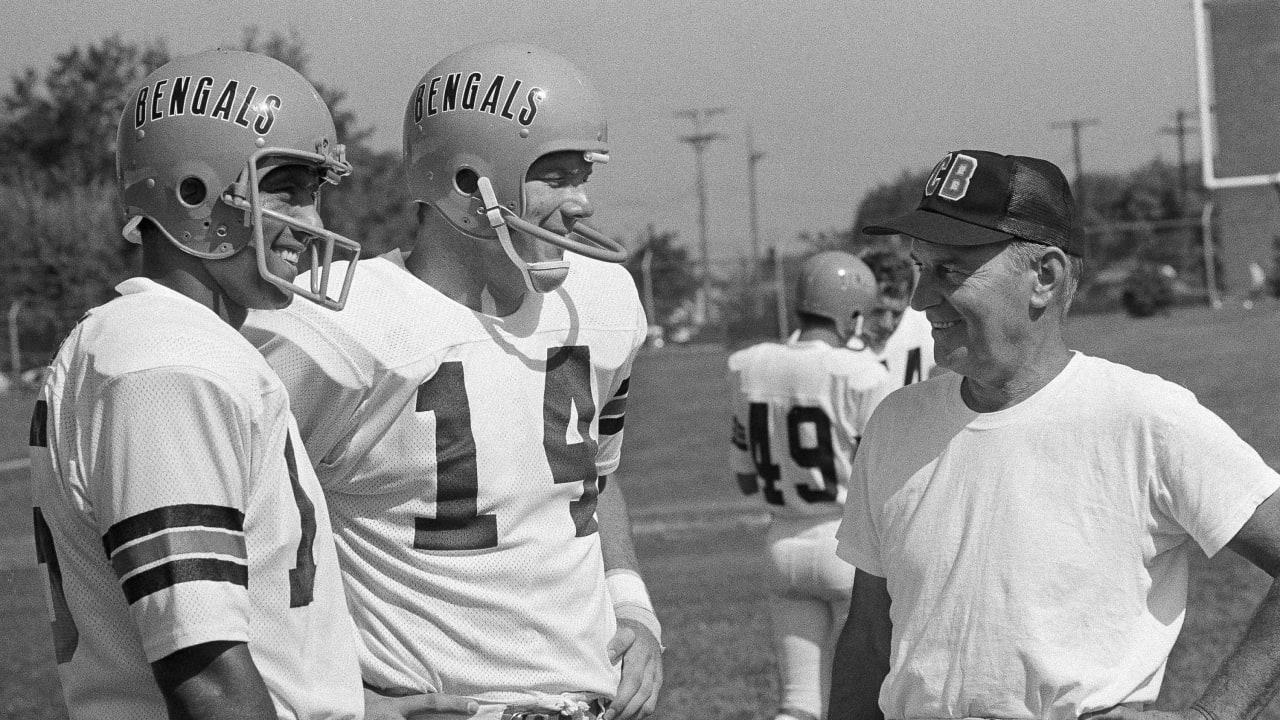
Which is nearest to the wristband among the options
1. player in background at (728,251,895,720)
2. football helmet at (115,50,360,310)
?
football helmet at (115,50,360,310)

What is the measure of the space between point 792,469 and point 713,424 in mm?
15413

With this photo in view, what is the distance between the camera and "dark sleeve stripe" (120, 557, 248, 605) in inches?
89.2

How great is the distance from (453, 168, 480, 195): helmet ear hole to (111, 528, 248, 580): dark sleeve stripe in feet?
4.20

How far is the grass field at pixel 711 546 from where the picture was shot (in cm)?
776

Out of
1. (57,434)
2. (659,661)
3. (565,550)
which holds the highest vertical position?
(57,434)

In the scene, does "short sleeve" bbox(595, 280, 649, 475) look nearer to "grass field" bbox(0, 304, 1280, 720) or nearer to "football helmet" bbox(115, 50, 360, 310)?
"football helmet" bbox(115, 50, 360, 310)

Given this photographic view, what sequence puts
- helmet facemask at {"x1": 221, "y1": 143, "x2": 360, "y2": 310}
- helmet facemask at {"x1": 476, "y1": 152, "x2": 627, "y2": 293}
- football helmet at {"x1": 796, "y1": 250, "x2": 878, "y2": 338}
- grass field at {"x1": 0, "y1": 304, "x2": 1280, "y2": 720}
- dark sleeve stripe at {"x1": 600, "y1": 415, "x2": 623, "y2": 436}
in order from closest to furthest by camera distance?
helmet facemask at {"x1": 221, "y1": 143, "x2": 360, "y2": 310} → helmet facemask at {"x1": 476, "y1": 152, "x2": 627, "y2": 293} → dark sleeve stripe at {"x1": 600, "y1": 415, "x2": 623, "y2": 436} → football helmet at {"x1": 796, "y1": 250, "x2": 878, "y2": 338} → grass field at {"x1": 0, "y1": 304, "x2": 1280, "y2": 720}

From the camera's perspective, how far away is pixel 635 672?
3359 millimetres

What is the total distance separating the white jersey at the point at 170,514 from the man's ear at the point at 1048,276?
4.75ft

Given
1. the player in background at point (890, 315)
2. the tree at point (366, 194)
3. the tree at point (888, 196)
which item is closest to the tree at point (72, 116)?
the tree at point (366, 194)

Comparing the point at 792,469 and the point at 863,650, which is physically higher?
the point at 863,650

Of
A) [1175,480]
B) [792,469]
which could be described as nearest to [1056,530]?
[1175,480]

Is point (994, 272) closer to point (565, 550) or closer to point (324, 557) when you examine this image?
point (565, 550)

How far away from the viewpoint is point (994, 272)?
3047 millimetres
